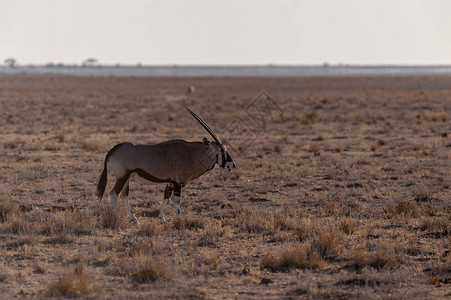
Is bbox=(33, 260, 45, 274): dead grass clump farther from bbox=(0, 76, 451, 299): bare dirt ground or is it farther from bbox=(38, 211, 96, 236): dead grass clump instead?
bbox=(38, 211, 96, 236): dead grass clump

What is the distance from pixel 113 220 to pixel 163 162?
1347 millimetres

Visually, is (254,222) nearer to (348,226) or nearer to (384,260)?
(348,226)

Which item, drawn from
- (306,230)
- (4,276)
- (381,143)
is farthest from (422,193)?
(381,143)

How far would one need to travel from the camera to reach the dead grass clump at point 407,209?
12.5 m

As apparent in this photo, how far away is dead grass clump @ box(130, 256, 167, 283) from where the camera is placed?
336 inches

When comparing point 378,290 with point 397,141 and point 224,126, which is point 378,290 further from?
point 224,126

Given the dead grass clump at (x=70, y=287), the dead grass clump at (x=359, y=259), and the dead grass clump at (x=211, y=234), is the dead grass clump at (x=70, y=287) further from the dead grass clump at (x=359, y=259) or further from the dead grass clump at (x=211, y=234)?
the dead grass clump at (x=359, y=259)

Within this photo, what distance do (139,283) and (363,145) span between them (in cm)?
1800

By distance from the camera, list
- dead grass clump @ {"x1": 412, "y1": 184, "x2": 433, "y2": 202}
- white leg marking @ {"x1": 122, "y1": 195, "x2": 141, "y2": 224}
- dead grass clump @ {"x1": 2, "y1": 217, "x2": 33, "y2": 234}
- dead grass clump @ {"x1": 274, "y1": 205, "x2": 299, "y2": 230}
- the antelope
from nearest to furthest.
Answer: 1. dead grass clump @ {"x1": 2, "y1": 217, "x2": 33, "y2": 234}
2. the antelope
3. dead grass clump @ {"x1": 274, "y1": 205, "x2": 299, "y2": 230}
4. white leg marking @ {"x1": 122, "y1": 195, "x2": 141, "y2": 224}
5. dead grass clump @ {"x1": 412, "y1": 184, "x2": 433, "y2": 202}

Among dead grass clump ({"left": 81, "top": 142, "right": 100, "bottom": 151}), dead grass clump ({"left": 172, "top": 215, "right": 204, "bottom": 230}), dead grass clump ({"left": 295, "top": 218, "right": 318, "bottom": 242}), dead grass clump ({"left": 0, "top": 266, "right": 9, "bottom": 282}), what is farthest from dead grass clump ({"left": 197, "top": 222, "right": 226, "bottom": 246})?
dead grass clump ({"left": 81, "top": 142, "right": 100, "bottom": 151})

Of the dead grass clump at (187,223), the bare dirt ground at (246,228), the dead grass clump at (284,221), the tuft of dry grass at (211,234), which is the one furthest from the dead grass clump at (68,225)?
the dead grass clump at (284,221)

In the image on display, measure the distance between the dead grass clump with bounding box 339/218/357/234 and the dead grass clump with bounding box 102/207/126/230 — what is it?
3.85 m

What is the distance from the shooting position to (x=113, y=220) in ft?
37.3

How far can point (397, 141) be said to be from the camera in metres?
26.2
